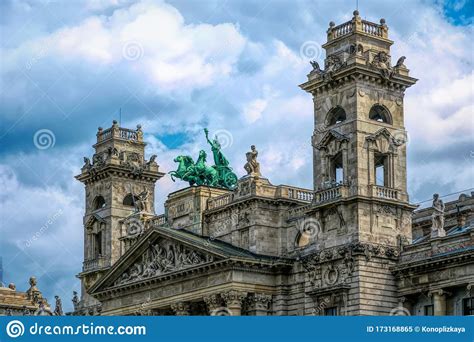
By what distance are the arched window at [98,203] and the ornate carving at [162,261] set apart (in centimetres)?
1291

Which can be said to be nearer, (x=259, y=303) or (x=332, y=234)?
(x=332, y=234)

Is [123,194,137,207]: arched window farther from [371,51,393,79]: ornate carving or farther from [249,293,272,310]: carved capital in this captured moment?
[371,51,393,79]: ornate carving

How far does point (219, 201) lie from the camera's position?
93750 millimetres

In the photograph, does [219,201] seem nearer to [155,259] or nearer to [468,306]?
[155,259]

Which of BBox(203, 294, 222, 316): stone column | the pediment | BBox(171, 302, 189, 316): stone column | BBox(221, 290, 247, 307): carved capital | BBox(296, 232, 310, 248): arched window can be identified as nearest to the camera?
BBox(221, 290, 247, 307): carved capital

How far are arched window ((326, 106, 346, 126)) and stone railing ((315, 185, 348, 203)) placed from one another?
5.17m

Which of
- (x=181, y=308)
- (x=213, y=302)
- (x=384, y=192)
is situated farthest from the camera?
(x=181, y=308)

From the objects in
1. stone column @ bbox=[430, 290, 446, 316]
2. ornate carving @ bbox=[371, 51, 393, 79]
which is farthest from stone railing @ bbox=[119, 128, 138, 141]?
stone column @ bbox=[430, 290, 446, 316]

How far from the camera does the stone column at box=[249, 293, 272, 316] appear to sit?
286 ft

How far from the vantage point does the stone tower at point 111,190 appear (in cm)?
10781

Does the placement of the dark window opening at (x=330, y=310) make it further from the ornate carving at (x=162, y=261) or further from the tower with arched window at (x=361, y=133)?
the ornate carving at (x=162, y=261)

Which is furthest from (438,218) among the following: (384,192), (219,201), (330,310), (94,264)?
(94,264)

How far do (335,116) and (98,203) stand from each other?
31591mm

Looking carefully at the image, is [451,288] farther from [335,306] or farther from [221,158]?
[221,158]
